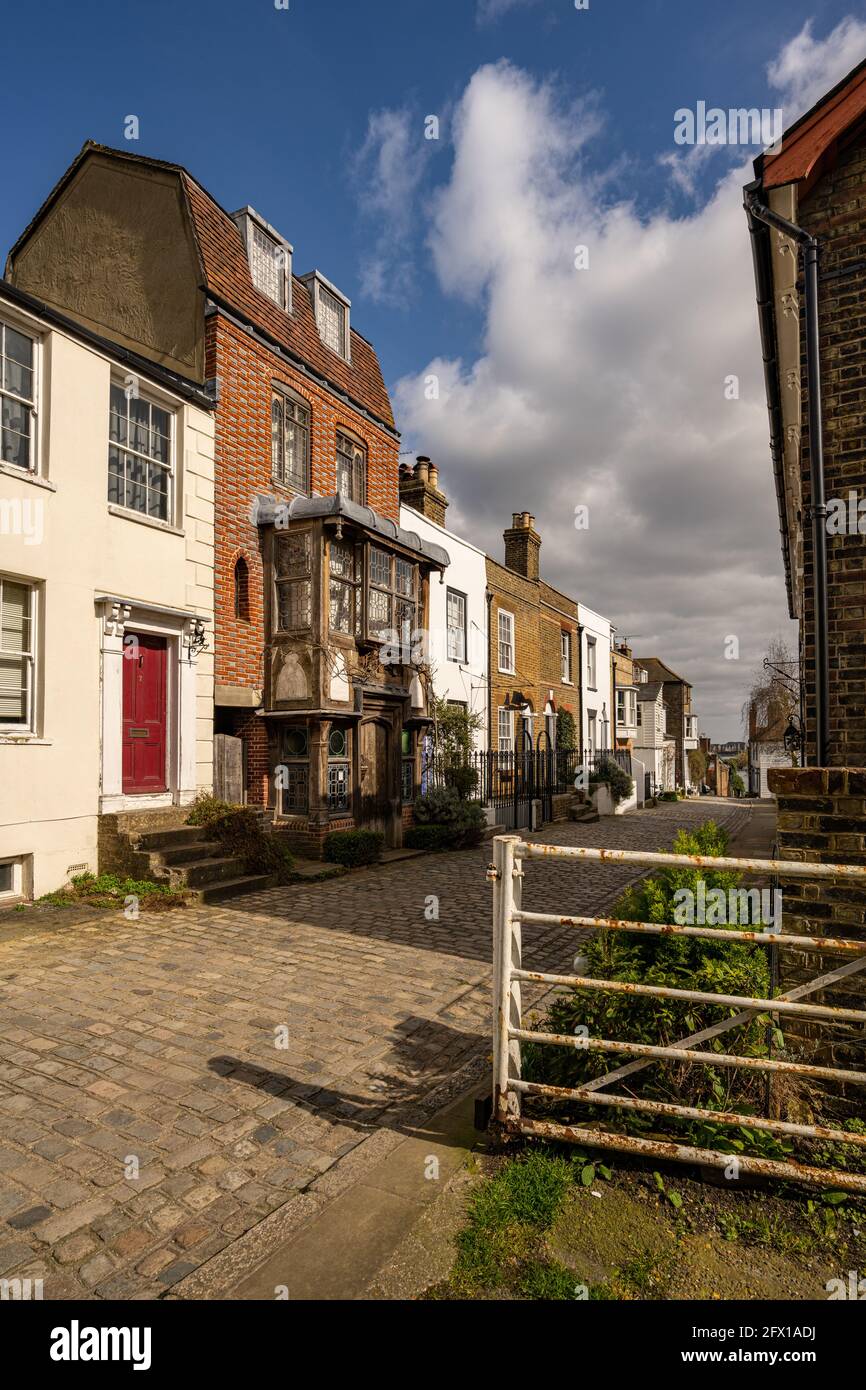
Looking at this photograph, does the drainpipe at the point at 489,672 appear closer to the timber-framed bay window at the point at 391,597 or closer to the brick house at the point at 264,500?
the timber-framed bay window at the point at 391,597

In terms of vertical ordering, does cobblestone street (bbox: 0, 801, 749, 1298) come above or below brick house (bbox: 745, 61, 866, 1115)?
below

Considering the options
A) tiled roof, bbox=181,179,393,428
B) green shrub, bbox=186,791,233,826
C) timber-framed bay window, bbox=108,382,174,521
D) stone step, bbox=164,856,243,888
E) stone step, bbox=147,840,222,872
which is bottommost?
stone step, bbox=164,856,243,888

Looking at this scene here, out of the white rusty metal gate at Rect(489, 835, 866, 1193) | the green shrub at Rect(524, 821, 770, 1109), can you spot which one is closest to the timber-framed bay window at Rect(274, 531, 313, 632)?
the green shrub at Rect(524, 821, 770, 1109)

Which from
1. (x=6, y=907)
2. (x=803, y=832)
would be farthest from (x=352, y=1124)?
(x=6, y=907)

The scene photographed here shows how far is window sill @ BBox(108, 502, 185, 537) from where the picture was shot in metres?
10.3

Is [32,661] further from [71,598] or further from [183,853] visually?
[183,853]

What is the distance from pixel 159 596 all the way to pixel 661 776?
40.1m

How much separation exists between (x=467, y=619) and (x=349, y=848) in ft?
33.9

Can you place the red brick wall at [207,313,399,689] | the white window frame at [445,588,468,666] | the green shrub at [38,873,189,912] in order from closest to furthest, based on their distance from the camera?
the green shrub at [38,873,189,912], the red brick wall at [207,313,399,689], the white window frame at [445,588,468,666]

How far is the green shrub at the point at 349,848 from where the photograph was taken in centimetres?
1257

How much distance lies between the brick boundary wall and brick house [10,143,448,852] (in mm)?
9649

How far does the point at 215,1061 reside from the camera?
4.66 meters

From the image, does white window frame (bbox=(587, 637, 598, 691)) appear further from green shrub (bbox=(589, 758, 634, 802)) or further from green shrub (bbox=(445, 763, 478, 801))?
green shrub (bbox=(445, 763, 478, 801))

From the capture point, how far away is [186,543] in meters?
11.5
